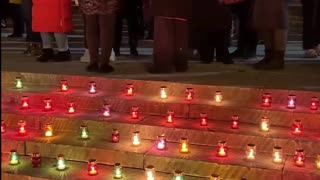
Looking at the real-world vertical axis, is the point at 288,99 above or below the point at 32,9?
below

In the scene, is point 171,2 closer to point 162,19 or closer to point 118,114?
point 162,19

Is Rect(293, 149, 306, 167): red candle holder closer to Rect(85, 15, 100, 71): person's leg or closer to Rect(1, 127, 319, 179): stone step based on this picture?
Rect(1, 127, 319, 179): stone step

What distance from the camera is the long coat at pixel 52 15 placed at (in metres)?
4.68

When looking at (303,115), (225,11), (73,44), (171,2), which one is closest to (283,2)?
(225,11)

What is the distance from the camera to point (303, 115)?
3.40m

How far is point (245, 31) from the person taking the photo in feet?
16.6

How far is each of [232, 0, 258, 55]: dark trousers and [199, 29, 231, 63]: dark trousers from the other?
0.90ft

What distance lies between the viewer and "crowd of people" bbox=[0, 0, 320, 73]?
4215 mm

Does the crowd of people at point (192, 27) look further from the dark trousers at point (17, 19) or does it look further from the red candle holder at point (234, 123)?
the dark trousers at point (17, 19)

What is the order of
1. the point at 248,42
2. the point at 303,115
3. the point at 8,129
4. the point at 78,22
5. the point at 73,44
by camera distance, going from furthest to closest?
the point at 78,22 → the point at 73,44 → the point at 248,42 → the point at 8,129 → the point at 303,115

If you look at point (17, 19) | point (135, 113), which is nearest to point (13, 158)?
point (135, 113)

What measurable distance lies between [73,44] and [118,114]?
3056 mm

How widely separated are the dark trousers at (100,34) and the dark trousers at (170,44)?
40 centimetres

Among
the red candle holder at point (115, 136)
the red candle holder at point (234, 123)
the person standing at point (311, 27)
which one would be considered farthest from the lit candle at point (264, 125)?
the person standing at point (311, 27)
